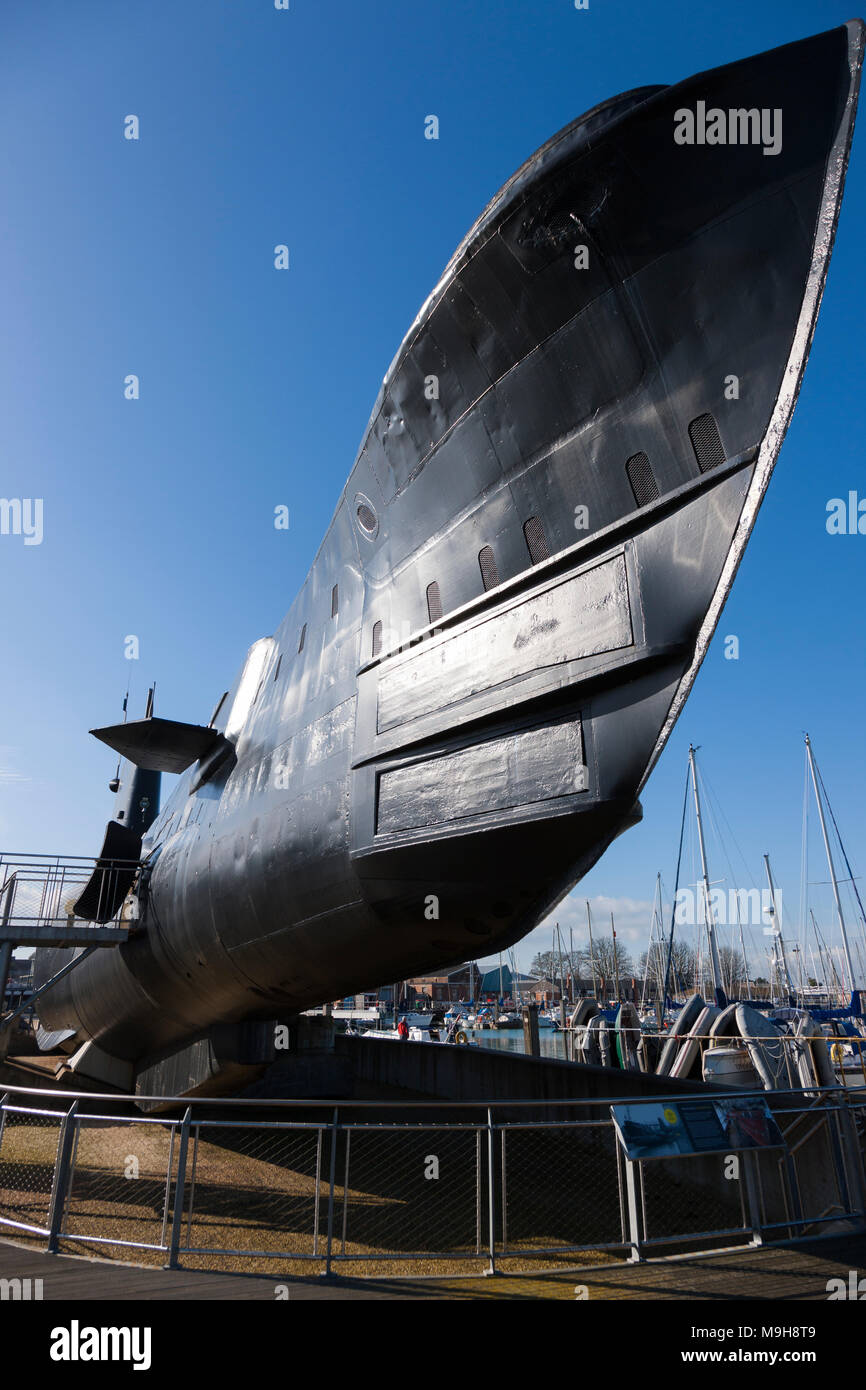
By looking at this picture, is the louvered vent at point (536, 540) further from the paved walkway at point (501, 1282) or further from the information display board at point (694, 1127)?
the paved walkway at point (501, 1282)

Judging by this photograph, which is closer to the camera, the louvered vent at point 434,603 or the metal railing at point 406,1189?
the metal railing at point 406,1189

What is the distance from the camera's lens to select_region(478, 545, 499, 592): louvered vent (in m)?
6.09

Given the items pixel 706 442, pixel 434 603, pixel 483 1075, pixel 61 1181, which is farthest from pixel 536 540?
pixel 483 1075

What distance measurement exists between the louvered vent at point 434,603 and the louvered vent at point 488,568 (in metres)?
0.49

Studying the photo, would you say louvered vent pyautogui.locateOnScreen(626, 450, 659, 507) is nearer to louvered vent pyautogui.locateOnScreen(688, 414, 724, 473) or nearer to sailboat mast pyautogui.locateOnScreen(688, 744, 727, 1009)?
louvered vent pyautogui.locateOnScreen(688, 414, 724, 473)

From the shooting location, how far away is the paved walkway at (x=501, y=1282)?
5234mm

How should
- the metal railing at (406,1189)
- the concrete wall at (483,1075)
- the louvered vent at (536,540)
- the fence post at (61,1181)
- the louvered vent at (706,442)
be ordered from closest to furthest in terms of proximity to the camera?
the louvered vent at (706,442) < the louvered vent at (536,540) < the fence post at (61,1181) < the metal railing at (406,1189) < the concrete wall at (483,1075)

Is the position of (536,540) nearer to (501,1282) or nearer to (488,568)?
(488,568)

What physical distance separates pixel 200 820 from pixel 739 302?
28.0 feet

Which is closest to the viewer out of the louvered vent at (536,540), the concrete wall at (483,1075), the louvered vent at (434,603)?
the louvered vent at (536,540)

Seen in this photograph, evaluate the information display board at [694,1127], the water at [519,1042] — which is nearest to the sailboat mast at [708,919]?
the water at [519,1042]

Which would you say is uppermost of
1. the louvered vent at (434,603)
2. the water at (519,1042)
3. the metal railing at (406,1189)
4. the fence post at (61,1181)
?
the louvered vent at (434,603)

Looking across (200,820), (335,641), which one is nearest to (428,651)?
(335,641)
